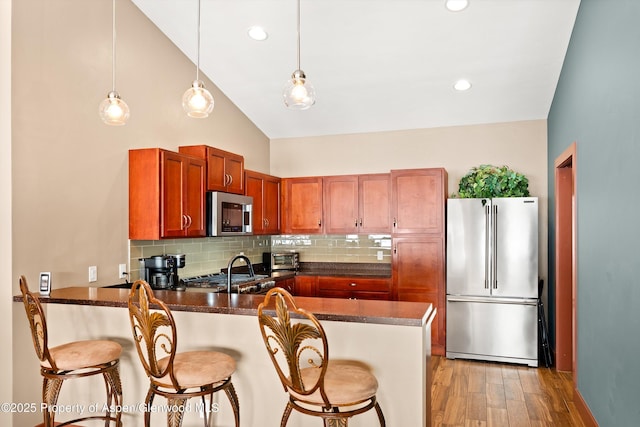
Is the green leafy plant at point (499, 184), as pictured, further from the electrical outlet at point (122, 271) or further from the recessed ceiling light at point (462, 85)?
the electrical outlet at point (122, 271)

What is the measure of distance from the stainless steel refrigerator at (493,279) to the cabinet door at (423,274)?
117 mm

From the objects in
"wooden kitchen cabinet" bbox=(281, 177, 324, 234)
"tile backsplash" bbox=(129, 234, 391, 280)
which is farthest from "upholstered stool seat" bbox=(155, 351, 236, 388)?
"wooden kitchen cabinet" bbox=(281, 177, 324, 234)

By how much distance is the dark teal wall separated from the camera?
226 centimetres

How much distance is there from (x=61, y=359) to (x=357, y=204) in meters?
3.77

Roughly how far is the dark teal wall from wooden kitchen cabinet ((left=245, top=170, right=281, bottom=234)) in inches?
128

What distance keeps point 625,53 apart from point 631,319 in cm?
138

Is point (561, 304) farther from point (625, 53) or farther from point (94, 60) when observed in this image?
point (94, 60)

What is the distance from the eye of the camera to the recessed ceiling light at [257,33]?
4.05 metres

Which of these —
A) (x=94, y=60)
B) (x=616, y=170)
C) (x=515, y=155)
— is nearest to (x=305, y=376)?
(x=616, y=170)

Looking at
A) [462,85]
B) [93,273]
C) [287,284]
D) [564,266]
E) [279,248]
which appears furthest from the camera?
[279,248]

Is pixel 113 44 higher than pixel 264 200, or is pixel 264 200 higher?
pixel 113 44

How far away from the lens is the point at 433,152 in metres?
5.57

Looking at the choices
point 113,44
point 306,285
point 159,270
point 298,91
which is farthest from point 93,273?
point 306,285

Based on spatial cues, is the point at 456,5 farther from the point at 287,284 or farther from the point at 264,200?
the point at 287,284
